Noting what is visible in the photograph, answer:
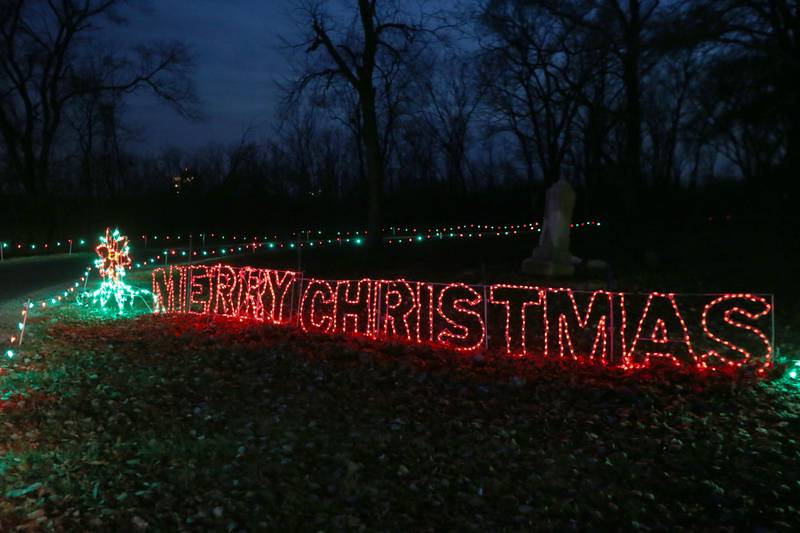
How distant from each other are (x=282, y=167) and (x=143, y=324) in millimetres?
35150

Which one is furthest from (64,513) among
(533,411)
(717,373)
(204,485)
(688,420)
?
(717,373)

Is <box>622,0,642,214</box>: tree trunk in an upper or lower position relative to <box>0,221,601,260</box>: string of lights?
upper

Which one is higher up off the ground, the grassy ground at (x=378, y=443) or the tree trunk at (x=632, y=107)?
the tree trunk at (x=632, y=107)

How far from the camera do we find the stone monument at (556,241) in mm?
14156

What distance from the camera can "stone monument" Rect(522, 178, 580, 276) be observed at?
1416 cm

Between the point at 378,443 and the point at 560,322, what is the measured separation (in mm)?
4348

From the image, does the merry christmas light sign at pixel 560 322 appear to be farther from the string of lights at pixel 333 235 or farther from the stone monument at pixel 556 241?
the string of lights at pixel 333 235

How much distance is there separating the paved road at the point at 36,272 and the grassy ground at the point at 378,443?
7.98m

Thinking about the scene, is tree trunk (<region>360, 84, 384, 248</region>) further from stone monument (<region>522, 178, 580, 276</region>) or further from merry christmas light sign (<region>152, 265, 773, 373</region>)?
merry christmas light sign (<region>152, 265, 773, 373</region>)

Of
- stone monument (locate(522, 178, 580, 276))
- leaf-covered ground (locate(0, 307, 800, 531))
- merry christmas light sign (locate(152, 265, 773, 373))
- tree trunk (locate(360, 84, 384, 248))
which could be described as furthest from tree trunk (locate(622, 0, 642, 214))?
leaf-covered ground (locate(0, 307, 800, 531))

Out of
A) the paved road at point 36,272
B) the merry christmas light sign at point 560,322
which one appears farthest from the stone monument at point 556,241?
the paved road at point 36,272

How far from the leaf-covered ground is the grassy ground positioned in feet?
0.07

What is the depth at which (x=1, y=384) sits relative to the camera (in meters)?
7.37

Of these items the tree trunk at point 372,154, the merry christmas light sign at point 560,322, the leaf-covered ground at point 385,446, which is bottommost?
the leaf-covered ground at point 385,446
